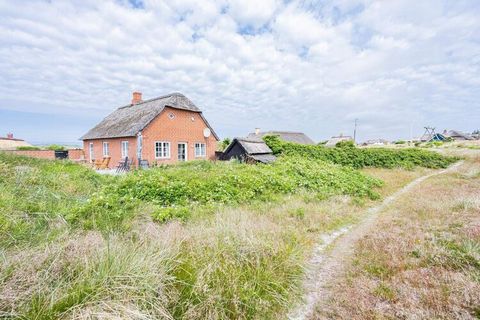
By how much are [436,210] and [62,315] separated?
8180 millimetres

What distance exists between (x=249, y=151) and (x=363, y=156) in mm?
10710

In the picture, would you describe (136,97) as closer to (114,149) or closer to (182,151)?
(114,149)

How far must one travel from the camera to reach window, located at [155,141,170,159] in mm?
19109

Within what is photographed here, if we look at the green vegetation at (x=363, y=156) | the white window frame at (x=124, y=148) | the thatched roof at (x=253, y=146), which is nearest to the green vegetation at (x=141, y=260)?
the thatched roof at (x=253, y=146)

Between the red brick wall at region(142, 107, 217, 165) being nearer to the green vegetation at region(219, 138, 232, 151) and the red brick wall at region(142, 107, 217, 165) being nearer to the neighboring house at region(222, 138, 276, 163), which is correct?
the green vegetation at region(219, 138, 232, 151)

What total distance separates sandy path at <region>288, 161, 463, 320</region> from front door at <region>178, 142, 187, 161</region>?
16.8 meters

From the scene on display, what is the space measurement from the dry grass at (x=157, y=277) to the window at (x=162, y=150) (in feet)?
50.1

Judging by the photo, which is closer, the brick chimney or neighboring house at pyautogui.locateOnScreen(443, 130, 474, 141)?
the brick chimney

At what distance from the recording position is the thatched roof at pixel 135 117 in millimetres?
18625

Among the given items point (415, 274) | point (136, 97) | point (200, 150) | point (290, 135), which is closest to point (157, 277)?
point (415, 274)

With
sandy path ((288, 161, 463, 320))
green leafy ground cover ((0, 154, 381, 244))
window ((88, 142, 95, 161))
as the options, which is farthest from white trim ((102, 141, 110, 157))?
sandy path ((288, 161, 463, 320))

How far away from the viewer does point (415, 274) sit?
11.0 ft

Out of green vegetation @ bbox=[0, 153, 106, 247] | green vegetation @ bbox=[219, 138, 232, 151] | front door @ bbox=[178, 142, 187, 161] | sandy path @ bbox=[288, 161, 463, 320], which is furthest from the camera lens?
green vegetation @ bbox=[219, 138, 232, 151]

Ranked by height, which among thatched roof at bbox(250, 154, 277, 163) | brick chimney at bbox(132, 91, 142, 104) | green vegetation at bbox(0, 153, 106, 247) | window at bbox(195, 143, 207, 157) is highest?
brick chimney at bbox(132, 91, 142, 104)
